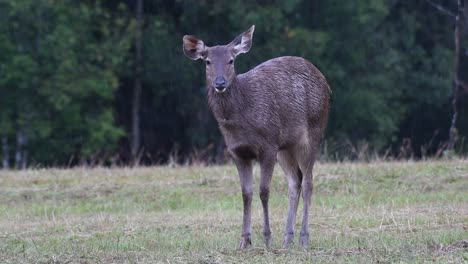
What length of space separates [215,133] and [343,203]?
22998 millimetres

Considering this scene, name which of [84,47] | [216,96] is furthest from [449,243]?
[84,47]

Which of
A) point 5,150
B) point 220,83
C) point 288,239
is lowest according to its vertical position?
point 5,150

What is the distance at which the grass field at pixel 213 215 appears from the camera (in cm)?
1159

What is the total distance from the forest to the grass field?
17.0 m

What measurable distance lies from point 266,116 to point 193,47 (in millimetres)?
1213

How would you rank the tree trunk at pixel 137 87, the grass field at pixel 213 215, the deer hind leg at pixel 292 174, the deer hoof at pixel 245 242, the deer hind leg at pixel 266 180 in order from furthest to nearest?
the tree trunk at pixel 137 87, the deer hind leg at pixel 292 174, the deer hind leg at pixel 266 180, the deer hoof at pixel 245 242, the grass field at pixel 213 215

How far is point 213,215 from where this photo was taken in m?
15.7

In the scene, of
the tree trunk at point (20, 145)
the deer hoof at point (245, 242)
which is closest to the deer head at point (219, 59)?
the deer hoof at point (245, 242)

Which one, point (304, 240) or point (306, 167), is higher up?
point (306, 167)

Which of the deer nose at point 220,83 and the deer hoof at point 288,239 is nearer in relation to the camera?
the deer nose at point 220,83

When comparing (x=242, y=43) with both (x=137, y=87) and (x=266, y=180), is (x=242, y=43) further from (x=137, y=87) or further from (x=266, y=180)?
(x=137, y=87)

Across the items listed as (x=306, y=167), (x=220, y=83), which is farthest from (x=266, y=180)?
(x=220, y=83)

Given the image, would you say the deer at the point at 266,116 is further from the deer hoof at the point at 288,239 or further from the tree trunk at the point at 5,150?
the tree trunk at the point at 5,150

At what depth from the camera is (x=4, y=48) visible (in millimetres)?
37625
